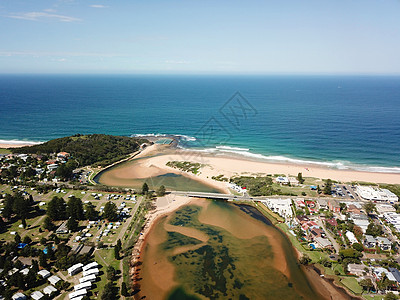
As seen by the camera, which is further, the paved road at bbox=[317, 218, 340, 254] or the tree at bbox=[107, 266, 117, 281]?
the paved road at bbox=[317, 218, 340, 254]

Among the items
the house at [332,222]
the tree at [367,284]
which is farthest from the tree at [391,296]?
the house at [332,222]

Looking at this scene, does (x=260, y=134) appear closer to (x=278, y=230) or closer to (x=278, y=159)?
(x=278, y=159)

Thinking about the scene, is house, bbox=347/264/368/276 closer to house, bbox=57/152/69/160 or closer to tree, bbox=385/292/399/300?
tree, bbox=385/292/399/300

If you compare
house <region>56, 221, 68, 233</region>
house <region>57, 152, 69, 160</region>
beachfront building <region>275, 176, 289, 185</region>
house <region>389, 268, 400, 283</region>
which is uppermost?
house <region>57, 152, 69, 160</region>

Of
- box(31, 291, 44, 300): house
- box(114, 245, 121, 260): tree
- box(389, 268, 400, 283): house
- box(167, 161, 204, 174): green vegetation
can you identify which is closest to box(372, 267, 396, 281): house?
box(389, 268, 400, 283): house

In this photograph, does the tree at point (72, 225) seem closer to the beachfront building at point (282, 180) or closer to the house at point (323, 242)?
the house at point (323, 242)

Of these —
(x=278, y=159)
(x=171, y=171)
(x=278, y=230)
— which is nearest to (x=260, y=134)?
(x=278, y=159)

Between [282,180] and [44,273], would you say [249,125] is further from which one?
[44,273]

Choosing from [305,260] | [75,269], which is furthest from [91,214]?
[305,260]
